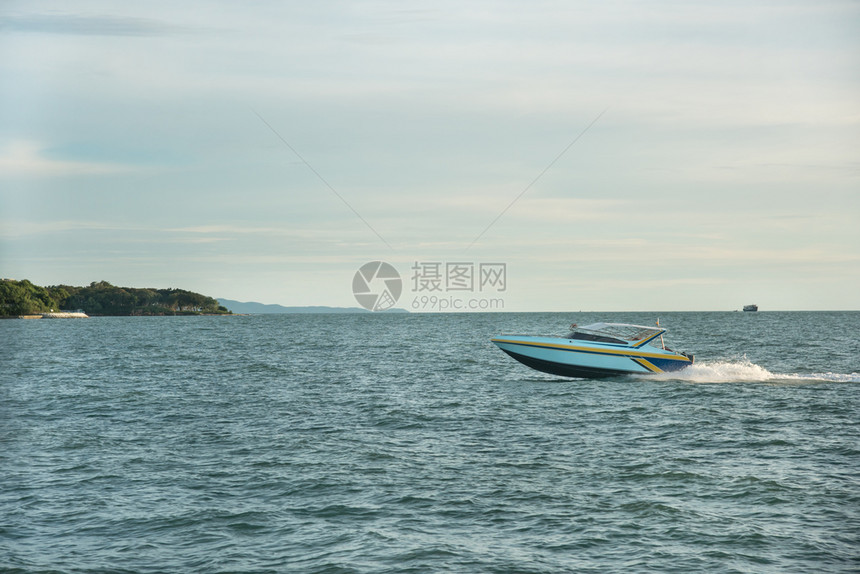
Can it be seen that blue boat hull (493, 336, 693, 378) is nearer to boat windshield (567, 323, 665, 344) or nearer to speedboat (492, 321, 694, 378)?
speedboat (492, 321, 694, 378)

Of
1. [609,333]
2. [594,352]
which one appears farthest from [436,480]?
[609,333]

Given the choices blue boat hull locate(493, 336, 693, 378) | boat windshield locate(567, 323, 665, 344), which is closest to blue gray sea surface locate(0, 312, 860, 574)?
blue boat hull locate(493, 336, 693, 378)

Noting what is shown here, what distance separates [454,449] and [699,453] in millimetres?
6880

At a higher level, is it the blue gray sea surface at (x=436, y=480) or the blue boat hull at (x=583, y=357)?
the blue boat hull at (x=583, y=357)

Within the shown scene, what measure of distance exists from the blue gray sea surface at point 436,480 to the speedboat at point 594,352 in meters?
1.23

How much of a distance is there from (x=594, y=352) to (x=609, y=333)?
1717 millimetres

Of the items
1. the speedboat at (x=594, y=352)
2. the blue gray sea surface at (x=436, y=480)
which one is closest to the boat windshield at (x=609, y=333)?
the speedboat at (x=594, y=352)

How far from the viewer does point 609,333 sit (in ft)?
121

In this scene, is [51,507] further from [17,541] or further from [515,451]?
[515,451]

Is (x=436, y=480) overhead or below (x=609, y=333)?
below

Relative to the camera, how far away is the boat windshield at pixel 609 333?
36156 millimetres

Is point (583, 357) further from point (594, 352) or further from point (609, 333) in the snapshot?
point (609, 333)

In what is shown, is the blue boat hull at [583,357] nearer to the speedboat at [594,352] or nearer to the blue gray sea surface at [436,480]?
the speedboat at [594,352]

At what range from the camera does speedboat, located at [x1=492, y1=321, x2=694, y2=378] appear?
35.5 meters
